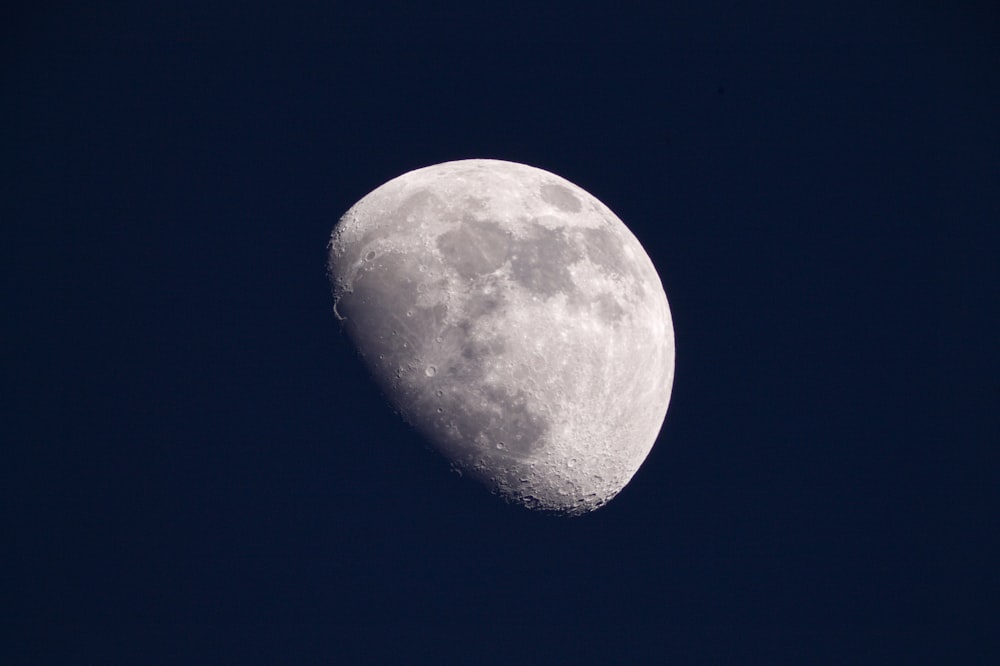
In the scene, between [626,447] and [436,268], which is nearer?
[436,268]

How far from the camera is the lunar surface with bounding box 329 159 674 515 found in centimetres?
549

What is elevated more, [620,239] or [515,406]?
[620,239]

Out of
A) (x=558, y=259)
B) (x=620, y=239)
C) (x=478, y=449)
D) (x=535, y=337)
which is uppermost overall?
(x=620, y=239)

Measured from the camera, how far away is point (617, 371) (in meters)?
5.86

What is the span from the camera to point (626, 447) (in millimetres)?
6234

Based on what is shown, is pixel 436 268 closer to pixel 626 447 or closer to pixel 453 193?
pixel 453 193

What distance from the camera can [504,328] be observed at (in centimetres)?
547

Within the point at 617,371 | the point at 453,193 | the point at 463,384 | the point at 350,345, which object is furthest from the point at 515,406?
the point at 453,193

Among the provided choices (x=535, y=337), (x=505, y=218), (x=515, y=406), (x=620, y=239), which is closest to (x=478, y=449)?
(x=515, y=406)

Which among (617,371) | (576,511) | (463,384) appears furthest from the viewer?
(576,511)

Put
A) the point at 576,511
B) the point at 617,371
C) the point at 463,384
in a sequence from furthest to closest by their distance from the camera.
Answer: the point at 576,511
the point at 617,371
the point at 463,384

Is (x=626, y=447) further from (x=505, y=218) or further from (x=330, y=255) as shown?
(x=330, y=255)

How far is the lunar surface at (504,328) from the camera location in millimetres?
5492

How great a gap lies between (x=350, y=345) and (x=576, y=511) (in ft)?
9.02
